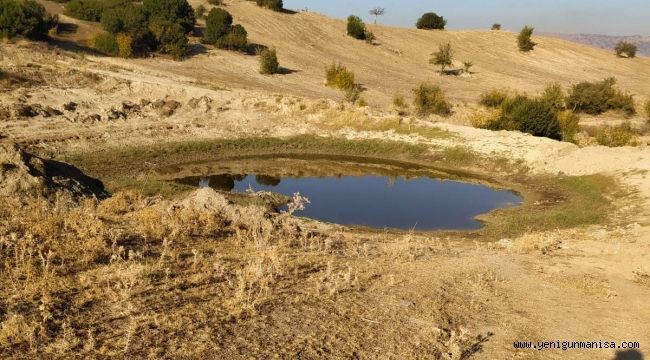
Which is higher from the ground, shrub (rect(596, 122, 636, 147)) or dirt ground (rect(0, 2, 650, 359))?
shrub (rect(596, 122, 636, 147))

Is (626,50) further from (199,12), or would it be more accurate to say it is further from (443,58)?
(199,12)

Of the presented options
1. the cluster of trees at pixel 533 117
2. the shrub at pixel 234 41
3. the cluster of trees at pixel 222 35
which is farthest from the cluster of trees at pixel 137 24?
the cluster of trees at pixel 533 117

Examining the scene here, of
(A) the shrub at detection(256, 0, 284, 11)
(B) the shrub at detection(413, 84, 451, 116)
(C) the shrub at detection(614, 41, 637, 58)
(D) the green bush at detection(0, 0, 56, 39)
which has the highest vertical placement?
(C) the shrub at detection(614, 41, 637, 58)

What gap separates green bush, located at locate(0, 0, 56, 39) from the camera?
46.4 metres

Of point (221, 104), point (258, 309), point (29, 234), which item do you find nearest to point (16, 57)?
point (221, 104)

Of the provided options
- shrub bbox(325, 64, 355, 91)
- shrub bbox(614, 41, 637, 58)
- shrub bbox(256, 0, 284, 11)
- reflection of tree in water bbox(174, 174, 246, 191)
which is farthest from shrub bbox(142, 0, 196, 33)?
shrub bbox(614, 41, 637, 58)

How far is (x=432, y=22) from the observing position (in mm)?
94938

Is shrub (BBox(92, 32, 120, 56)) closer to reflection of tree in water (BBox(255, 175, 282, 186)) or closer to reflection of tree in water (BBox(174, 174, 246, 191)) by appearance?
reflection of tree in water (BBox(174, 174, 246, 191))

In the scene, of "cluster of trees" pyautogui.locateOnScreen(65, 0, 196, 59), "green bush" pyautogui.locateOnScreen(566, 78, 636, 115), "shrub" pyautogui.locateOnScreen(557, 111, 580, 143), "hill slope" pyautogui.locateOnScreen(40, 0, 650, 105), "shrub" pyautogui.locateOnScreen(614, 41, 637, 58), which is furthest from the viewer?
"shrub" pyautogui.locateOnScreen(614, 41, 637, 58)

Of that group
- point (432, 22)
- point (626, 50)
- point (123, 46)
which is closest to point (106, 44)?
point (123, 46)

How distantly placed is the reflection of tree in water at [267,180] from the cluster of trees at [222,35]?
36441mm

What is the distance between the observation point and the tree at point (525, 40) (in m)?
84.9

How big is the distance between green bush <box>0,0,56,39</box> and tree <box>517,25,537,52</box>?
69.2 m

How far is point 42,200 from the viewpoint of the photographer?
1312 cm
